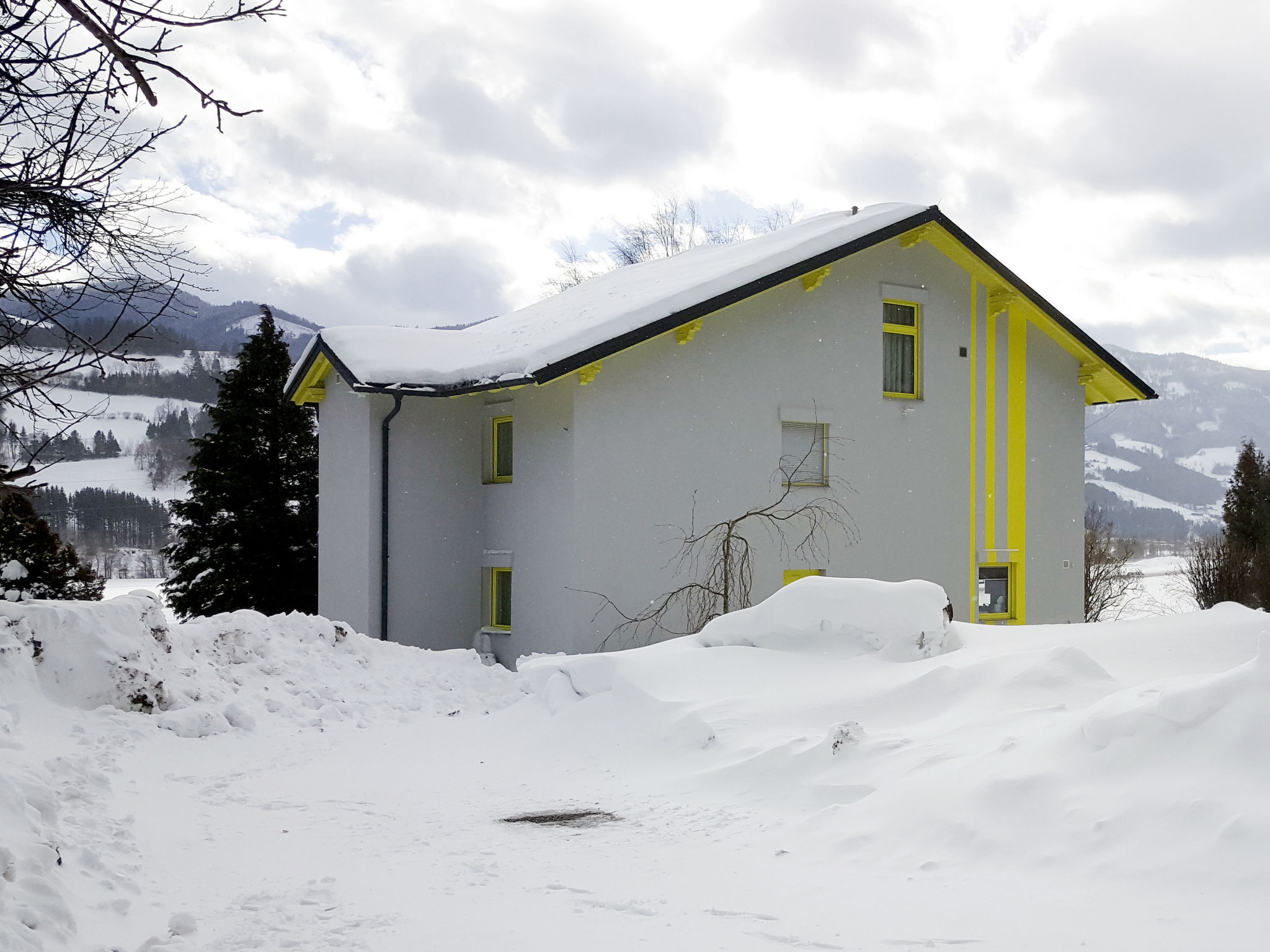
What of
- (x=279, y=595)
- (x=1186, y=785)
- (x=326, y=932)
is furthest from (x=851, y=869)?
(x=279, y=595)

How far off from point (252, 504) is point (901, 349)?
13637 millimetres

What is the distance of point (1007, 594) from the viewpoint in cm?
1828

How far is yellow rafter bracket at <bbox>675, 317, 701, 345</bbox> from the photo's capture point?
1470cm

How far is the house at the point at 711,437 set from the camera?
14.3m

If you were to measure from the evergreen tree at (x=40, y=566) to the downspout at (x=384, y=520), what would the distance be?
7674 mm

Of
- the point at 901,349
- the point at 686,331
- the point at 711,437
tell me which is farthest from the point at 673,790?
the point at 901,349

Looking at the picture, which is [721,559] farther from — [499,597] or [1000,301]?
[1000,301]

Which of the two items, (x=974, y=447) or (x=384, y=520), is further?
(x=974, y=447)

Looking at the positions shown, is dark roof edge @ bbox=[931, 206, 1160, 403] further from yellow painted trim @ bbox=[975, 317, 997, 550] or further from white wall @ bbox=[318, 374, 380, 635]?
white wall @ bbox=[318, 374, 380, 635]

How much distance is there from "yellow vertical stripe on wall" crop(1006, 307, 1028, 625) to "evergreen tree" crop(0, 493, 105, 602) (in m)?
16.7

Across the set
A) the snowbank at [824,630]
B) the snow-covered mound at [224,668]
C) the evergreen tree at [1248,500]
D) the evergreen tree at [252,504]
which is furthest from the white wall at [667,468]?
the evergreen tree at [1248,500]

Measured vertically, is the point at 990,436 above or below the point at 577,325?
below

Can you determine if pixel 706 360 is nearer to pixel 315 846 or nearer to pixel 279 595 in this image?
pixel 315 846

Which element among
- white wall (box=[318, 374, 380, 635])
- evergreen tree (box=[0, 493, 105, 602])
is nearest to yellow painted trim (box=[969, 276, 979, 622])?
white wall (box=[318, 374, 380, 635])
